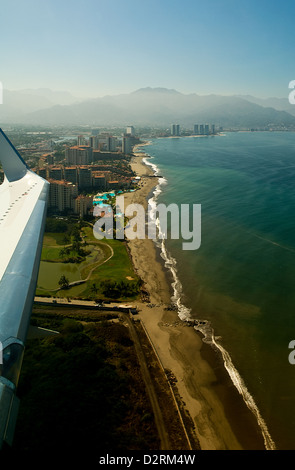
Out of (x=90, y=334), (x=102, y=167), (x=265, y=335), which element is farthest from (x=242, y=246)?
(x=102, y=167)

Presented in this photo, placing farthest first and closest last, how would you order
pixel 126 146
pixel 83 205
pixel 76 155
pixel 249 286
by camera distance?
pixel 126 146, pixel 76 155, pixel 83 205, pixel 249 286

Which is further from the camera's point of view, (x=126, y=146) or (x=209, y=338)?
(x=126, y=146)

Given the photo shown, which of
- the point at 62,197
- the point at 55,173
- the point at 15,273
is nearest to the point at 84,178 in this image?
the point at 55,173

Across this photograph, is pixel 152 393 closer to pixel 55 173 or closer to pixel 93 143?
pixel 55 173

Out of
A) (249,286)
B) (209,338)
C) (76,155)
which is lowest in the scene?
(209,338)

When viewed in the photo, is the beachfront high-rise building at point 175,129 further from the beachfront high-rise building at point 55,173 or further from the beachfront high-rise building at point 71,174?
the beachfront high-rise building at point 55,173

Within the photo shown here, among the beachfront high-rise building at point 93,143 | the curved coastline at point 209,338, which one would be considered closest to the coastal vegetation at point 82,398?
Answer: the curved coastline at point 209,338
